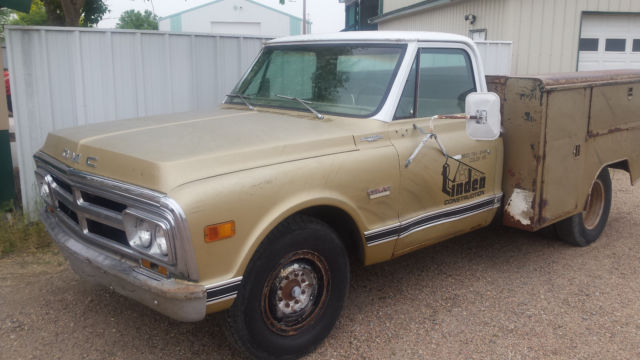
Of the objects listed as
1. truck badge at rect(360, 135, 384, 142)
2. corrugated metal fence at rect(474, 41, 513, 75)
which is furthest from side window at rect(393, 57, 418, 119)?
corrugated metal fence at rect(474, 41, 513, 75)

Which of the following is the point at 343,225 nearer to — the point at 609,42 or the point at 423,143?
the point at 423,143

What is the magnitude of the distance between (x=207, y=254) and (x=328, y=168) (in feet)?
3.11

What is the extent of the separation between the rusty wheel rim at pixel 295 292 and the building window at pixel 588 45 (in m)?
10.8

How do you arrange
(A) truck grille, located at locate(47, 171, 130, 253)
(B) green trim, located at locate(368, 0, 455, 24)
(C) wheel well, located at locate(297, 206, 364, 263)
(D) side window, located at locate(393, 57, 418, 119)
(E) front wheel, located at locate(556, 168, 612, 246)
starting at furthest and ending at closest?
(B) green trim, located at locate(368, 0, 455, 24) → (E) front wheel, located at locate(556, 168, 612, 246) → (D) side window, located at locate(393, 57, 418, 119) → (C) wheel well, located at locate(297, 206, 364, 263) → (A) truck grille, located at locate(47, 171, 130, 253)

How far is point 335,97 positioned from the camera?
13.6 ft

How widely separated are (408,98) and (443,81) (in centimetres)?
52

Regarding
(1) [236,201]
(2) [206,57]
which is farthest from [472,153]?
(2) [206,57]

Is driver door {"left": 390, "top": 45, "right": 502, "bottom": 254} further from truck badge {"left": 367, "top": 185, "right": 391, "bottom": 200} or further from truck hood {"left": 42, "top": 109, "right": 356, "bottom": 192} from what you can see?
truck hood {"left": 42, "top": 109, "right": 356, "bottom": 192}

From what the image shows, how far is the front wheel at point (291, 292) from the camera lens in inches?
123

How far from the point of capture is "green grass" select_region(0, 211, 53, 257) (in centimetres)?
520

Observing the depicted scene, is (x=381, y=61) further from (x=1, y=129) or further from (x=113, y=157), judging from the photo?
(x=1, y=129)

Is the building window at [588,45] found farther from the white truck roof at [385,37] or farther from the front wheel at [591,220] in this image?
the white truck roof at [385,37]

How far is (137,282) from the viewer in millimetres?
2920

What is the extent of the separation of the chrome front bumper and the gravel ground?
1.35ft
